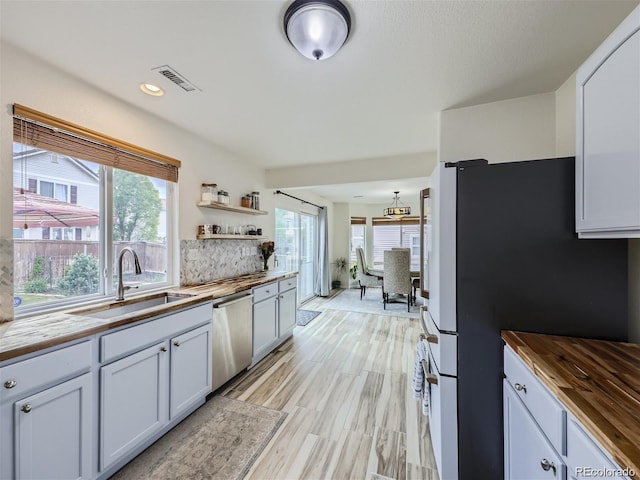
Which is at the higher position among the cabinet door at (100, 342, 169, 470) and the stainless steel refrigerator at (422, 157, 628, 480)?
the stainless steel refrigerator at (422, 157, 628, 480)

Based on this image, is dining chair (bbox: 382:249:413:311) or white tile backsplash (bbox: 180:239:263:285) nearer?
white tile backsplash (bbox: 180:239:263:285)

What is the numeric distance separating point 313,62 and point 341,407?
2.51 m

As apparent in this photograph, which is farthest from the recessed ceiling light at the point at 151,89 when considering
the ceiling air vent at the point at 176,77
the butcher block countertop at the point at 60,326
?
the butcher block countertop at the point at 60,326

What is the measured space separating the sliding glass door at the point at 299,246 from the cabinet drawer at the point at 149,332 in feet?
8.31

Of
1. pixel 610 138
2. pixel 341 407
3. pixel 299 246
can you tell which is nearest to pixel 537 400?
pixel 610 138

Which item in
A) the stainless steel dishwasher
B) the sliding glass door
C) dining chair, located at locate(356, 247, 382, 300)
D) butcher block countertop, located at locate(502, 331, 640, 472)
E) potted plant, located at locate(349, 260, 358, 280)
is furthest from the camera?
potted plant, located at locate(349, 260, 358, 280)

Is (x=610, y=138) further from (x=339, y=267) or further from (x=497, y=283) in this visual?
(x=339, y=267)

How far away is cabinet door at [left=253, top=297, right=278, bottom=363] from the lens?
270 cm

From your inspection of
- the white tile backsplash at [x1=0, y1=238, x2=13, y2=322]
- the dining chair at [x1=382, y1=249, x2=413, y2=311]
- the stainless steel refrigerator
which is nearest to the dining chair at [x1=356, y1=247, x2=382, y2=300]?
the dining chair at [x1=382, y1=249, x2=413, y2=311]

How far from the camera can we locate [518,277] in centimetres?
128

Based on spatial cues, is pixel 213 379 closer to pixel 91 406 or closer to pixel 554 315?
pixel 91 406

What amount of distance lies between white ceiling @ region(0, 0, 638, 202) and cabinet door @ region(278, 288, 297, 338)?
2.08m

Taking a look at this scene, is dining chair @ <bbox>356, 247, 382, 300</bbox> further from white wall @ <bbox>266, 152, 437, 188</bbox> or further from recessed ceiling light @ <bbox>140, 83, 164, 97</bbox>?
recessed ceiling light @ <bbox>140, 83, 164, 97</bbox>

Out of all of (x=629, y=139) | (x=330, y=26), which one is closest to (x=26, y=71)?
(x=330, y=26)
